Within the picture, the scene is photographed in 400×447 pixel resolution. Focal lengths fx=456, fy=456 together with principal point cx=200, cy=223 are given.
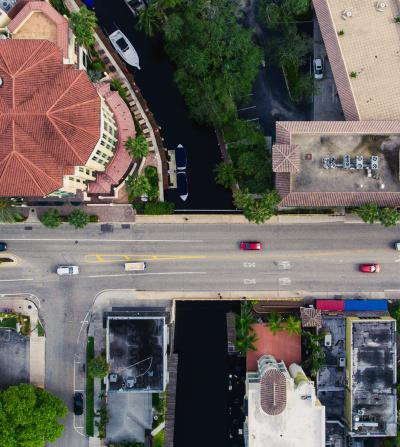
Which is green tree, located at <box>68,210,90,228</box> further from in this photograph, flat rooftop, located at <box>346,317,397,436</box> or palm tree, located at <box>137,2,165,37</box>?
flat rooftop, located at <box>346,317,397,436</box>

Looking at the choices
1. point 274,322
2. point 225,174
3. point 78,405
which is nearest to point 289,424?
point 274,322

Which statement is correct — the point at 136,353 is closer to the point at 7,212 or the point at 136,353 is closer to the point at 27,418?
the point at 27,418

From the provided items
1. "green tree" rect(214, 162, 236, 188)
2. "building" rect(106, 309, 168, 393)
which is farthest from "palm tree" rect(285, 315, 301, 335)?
"green tree" rect(214, 162, 236, 188)

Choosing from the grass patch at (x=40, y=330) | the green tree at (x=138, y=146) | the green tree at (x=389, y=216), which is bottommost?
the grass patch at (x=40, y=330)

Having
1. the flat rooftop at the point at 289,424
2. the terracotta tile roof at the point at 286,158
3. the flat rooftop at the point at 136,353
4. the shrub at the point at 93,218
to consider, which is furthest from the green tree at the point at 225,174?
the flat rooftop at the point at 289,424

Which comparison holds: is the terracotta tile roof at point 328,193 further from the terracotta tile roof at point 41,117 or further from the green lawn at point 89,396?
the green lawn at point 89,396

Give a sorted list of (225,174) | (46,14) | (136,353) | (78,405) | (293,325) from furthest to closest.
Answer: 1. (78,405)
2. (225,174)
3. (136,353)
4. (46,14)
5. (293,325)
